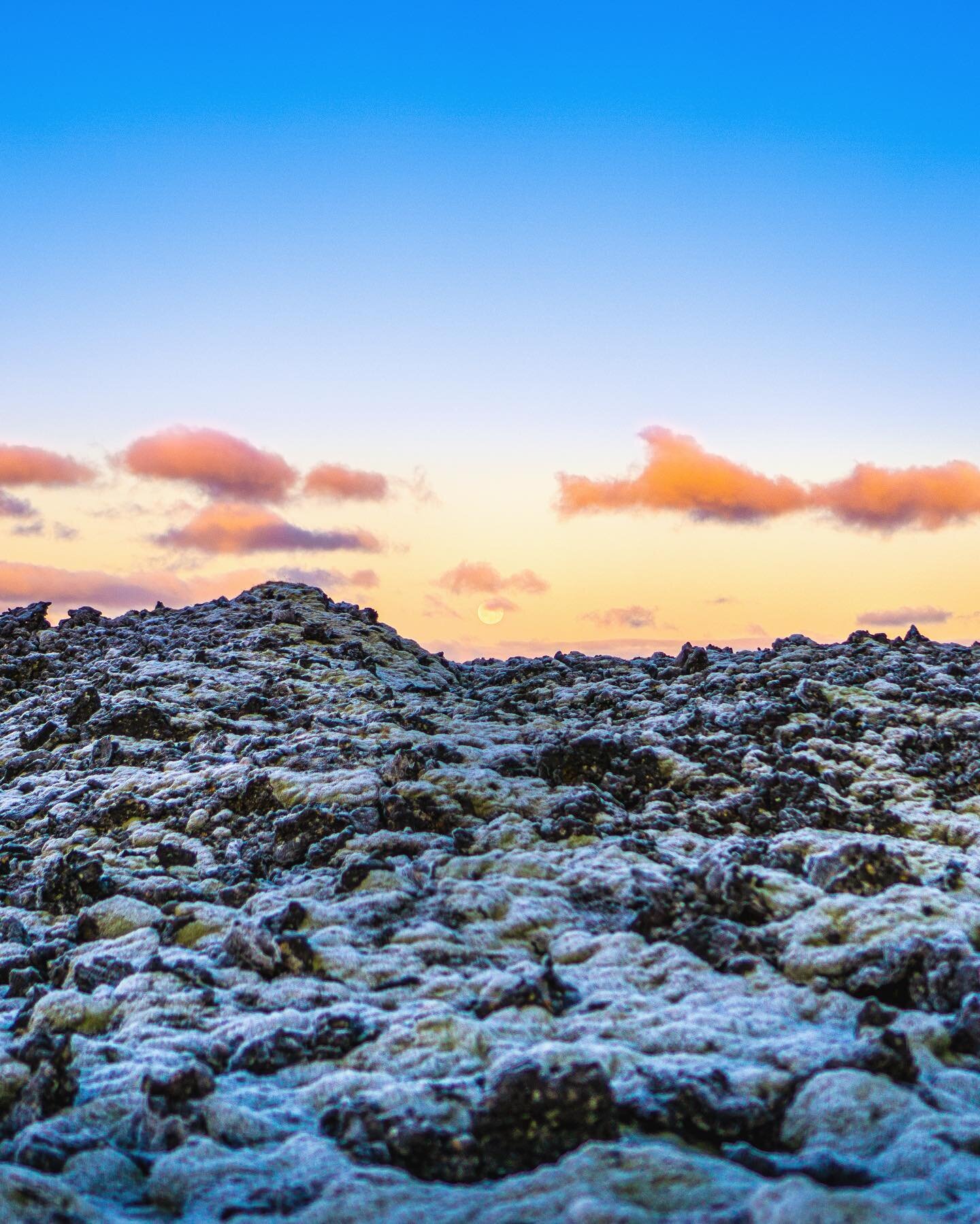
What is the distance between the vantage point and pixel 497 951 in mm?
10594

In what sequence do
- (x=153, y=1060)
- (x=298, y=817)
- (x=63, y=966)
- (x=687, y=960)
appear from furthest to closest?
(x=298, y=817) → (x=63, y=966) → (x=687, y=960) → (x=153, y=1060)

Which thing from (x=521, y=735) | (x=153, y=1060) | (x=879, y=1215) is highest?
(x=521, y=735)

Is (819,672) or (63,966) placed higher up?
(819,672)

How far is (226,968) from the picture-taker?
10.5 meters

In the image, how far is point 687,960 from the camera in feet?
33.0

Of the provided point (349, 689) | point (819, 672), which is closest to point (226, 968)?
point (349, 689)

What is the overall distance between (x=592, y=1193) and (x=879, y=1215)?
1664 millimetres

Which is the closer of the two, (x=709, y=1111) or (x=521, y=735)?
(x=709, y=1111)

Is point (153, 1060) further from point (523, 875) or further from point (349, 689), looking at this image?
point (349, 689)

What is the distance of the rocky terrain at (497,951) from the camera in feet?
21.7

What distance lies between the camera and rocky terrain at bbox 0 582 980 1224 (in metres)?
6.60

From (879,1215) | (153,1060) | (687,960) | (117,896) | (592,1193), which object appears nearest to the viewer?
(879,1215)

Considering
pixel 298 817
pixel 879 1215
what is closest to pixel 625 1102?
pixel 879 1215

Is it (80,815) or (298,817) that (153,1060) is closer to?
(298,817)
